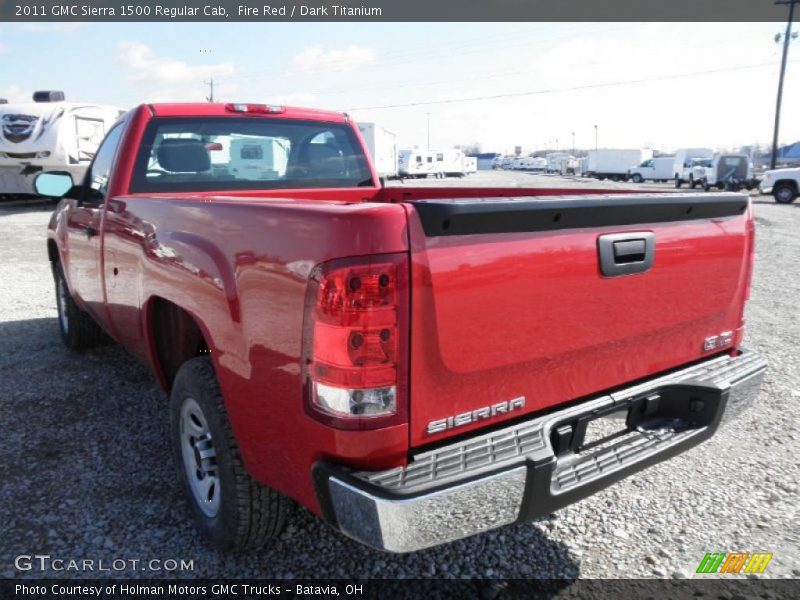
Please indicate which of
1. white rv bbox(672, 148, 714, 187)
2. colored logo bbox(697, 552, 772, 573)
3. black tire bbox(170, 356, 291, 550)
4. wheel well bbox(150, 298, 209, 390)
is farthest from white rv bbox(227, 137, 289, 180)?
white rv bbox(672, 148, 714, 187)

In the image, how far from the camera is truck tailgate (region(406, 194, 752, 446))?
6.03 feet

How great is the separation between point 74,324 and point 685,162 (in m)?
47.4

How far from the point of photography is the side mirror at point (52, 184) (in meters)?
4.38

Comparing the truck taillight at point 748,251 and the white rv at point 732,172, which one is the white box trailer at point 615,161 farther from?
the truck taillight at point 748,251

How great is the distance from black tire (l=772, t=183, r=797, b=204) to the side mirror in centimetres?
2908

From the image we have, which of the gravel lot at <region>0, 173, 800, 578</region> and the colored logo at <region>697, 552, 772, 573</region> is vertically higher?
the gravel lot at <region>0, 173, 800, 578</region>

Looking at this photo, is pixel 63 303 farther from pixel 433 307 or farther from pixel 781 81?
pixel 781 81

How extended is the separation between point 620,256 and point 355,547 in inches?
64.9

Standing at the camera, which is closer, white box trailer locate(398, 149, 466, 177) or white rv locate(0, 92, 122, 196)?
white rv locate(0, 92, 122, 196)

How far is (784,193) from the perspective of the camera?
26.6 m

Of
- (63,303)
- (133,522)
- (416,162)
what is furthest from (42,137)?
(416,162)

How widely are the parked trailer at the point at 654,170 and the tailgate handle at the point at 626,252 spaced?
5442 cm

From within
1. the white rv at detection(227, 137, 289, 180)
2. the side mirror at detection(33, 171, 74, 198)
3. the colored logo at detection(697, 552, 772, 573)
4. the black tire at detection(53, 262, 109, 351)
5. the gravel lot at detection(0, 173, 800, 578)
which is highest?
the white rv at detection(227, 137, 289, 180)

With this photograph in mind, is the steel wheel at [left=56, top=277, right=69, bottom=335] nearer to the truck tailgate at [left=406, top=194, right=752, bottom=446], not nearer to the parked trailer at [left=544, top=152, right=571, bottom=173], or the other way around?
the truck tailgate at [left=406, top=194, right=752, bottom=446]
